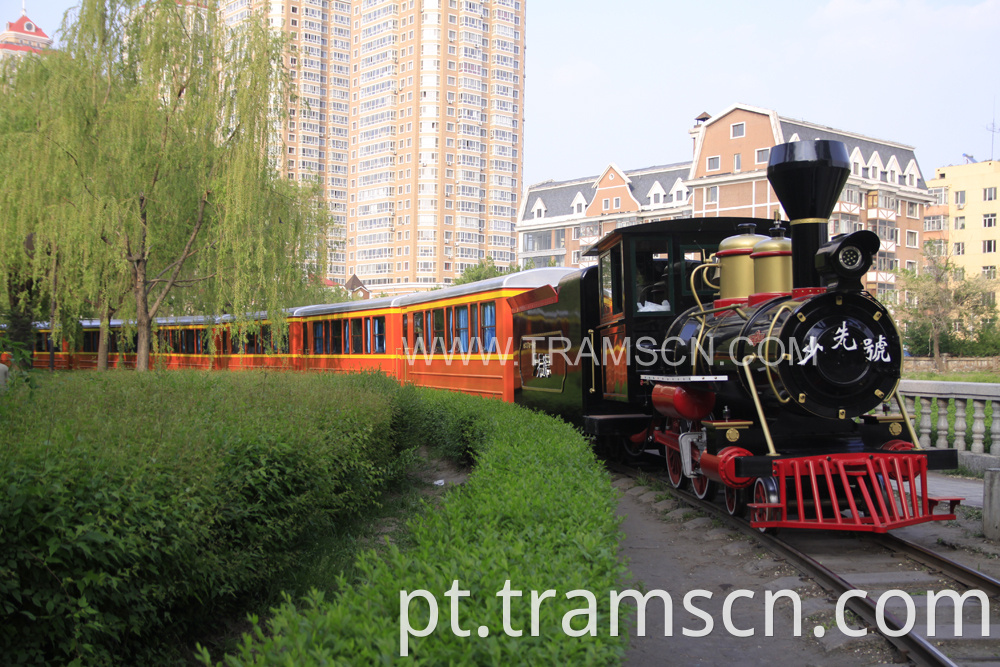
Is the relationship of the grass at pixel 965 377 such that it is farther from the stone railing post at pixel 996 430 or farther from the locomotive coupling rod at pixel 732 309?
the locomotive coupling rod at pixel 732 309

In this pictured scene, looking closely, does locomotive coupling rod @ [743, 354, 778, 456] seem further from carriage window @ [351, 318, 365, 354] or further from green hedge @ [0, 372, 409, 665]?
carriage window @ [351, 318, 365, 354]

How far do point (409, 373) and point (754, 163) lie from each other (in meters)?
37.2

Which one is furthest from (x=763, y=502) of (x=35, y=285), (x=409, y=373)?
(x=35, y=285)

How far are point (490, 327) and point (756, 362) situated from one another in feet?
25.7

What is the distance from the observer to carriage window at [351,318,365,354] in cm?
2008

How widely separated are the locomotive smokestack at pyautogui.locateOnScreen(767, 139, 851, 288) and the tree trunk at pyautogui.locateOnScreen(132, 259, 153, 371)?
45.9ft

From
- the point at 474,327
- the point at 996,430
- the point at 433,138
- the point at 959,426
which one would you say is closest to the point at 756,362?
the point at 996,430

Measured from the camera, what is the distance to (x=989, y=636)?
428 cm

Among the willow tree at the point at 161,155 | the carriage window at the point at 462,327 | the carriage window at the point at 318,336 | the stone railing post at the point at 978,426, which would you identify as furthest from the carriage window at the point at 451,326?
the stone railing post at the point at 978,426

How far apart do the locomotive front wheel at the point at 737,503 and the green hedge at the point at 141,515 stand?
11.6 ft

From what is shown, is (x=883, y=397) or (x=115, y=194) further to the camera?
(x=115, y=194)

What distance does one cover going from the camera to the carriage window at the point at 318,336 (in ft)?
71.2

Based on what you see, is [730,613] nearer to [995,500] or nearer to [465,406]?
[995,500]

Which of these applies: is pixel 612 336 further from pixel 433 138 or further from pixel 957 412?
pixel 433 138
